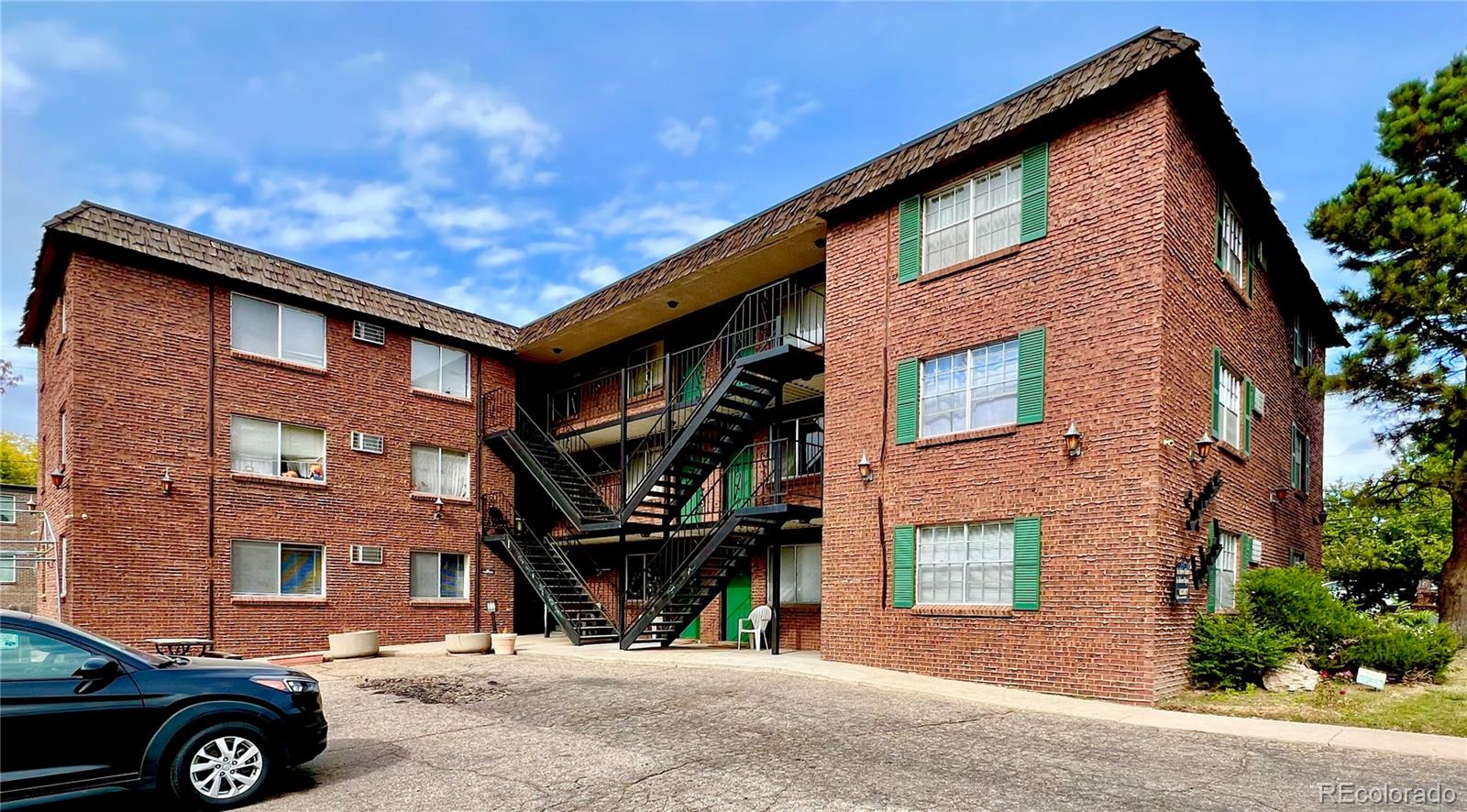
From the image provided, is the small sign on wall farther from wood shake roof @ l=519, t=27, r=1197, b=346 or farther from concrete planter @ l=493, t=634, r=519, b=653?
concrete planter @ l=493, t=634, r=519, b=653

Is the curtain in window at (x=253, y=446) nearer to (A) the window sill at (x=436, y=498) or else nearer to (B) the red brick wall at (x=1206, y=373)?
(A) the window sill at (x=436, y=498)

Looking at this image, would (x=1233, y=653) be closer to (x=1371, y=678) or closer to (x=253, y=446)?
(x=1371, y=678)

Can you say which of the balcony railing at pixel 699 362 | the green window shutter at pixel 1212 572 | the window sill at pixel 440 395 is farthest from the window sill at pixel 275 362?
the green window shutter at pixel 1212 572

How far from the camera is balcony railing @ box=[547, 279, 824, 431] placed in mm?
17450

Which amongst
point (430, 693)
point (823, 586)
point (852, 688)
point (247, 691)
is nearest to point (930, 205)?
point (823, 586)

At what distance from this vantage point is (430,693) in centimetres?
1164

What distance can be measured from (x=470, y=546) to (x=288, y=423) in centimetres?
499

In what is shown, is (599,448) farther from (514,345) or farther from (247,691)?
(247,691)

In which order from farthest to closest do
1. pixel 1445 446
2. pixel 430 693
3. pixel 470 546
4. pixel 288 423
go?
1. pixel 470 546
2. pixel 288 423
3. pixel 1445 446
4. pixel 430 693

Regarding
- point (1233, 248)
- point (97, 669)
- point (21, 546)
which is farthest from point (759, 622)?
point (21, 546)

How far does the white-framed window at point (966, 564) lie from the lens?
12.3 meters

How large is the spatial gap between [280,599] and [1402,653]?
18.6 m

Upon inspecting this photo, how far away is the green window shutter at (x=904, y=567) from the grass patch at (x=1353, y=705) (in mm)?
3654

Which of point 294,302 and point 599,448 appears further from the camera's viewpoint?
point 599,448
